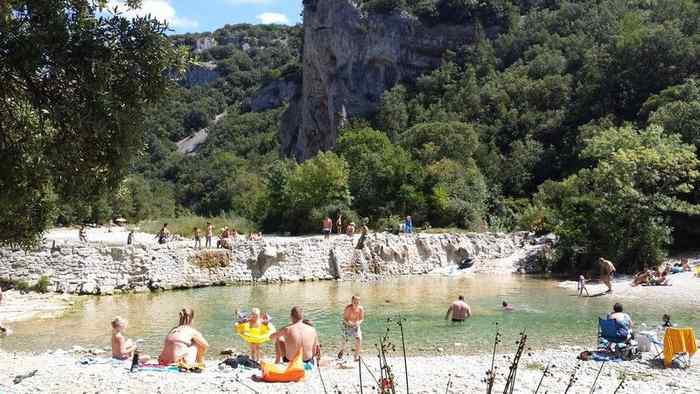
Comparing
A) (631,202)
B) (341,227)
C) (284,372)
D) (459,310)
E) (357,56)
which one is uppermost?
(357,56)

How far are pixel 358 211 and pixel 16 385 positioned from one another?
3208 cm

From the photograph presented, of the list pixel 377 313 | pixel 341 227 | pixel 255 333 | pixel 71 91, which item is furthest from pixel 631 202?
pixel 71 91

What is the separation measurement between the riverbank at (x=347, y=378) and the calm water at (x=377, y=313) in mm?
1686

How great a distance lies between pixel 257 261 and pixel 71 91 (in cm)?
2147

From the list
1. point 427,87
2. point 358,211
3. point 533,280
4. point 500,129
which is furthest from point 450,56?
point 533,280

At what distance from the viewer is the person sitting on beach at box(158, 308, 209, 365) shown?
37.7 ft

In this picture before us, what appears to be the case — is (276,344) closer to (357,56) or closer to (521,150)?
(521,150)

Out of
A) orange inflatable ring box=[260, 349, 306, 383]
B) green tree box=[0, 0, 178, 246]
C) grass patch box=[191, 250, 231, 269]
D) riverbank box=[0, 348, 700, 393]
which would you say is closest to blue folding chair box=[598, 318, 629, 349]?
riverbank box=[0, 348, 700, 393]

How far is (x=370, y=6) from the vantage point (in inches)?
3226

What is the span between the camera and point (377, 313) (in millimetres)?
19922

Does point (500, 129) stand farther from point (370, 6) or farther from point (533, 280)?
point (533, 280)

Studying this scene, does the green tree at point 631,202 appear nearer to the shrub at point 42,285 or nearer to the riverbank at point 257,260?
the riverbank at point 257,260

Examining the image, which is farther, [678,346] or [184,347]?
[678,346]

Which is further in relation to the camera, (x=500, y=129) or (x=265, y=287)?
(x=500, y=129)
